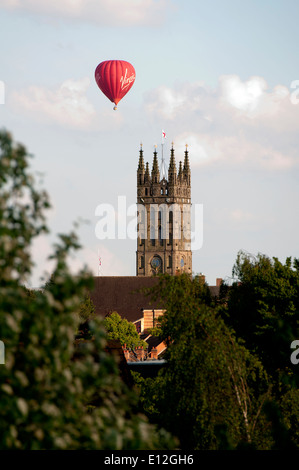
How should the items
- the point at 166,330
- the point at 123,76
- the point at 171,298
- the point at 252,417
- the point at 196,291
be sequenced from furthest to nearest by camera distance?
the point at 123,76
the point at 196,291
the point at 166,330
the point at 171,298
the point at 252,417

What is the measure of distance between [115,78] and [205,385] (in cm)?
7344

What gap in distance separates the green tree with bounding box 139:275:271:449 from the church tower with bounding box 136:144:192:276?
14913 centimetres

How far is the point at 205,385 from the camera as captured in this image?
81.0ft

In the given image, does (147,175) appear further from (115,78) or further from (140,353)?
(115,78)

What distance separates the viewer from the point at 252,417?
25.3 metres

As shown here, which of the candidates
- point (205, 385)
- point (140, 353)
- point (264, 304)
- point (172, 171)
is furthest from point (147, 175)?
point (205, 385)

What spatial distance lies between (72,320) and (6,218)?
125 centimetres

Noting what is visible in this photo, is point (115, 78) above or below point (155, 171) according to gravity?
below

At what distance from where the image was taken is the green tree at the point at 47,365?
9055mm

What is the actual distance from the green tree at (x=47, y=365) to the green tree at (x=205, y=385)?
14267mm

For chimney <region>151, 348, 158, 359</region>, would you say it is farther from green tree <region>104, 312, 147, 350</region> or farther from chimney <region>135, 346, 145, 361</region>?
green tree <region>104, 312, 147, 350</region>

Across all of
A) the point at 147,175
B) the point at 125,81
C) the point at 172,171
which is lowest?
the point at 125,81

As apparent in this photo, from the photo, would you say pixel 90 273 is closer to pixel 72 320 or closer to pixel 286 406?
pixel 72 320
